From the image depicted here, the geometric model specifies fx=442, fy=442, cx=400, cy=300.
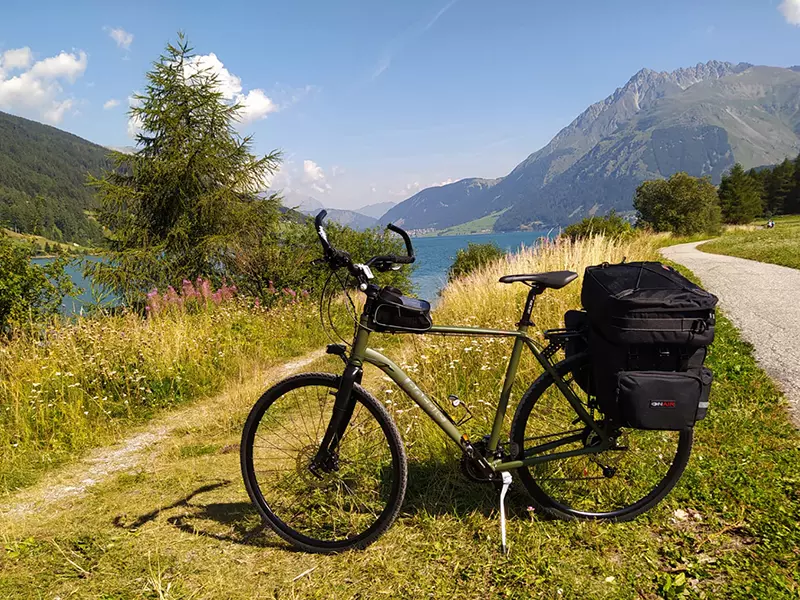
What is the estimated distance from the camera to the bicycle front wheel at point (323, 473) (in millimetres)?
2588

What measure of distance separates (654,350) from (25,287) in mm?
10126

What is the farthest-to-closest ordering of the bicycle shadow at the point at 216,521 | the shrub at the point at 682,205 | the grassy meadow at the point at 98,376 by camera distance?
the shrub at the point at 682,205
the grassy meadow at the point at 98,376
the bicycle shadow at the point at 216,521

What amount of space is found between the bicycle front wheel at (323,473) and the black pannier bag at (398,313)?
40cm

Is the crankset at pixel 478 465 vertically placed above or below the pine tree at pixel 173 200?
below

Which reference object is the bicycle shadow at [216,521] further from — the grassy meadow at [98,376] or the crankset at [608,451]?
the crankset at [608,451]

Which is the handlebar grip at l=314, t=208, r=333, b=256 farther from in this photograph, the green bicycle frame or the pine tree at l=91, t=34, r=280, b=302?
the pine tree at l=91, t=34, r=280, b=302

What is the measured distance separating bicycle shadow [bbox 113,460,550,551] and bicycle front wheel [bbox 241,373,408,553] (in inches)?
7.6

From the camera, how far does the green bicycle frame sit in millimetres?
2545

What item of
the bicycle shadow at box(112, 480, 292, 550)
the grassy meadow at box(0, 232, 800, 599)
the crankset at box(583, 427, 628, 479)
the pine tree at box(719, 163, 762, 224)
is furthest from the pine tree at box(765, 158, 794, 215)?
the bicycle shadow at box(112, 480, 292, 550)

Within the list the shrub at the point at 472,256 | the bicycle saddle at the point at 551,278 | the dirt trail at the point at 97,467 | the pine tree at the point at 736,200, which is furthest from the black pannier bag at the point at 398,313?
the pine tree at the point at 736,200

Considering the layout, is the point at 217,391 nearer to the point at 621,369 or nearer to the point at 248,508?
the point at 248,508

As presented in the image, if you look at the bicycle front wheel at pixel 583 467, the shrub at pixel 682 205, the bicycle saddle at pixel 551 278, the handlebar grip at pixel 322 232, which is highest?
the shrub at pixel 682 205

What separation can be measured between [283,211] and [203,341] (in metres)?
9.62

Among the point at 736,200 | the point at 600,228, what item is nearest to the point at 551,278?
the point at 600,228
